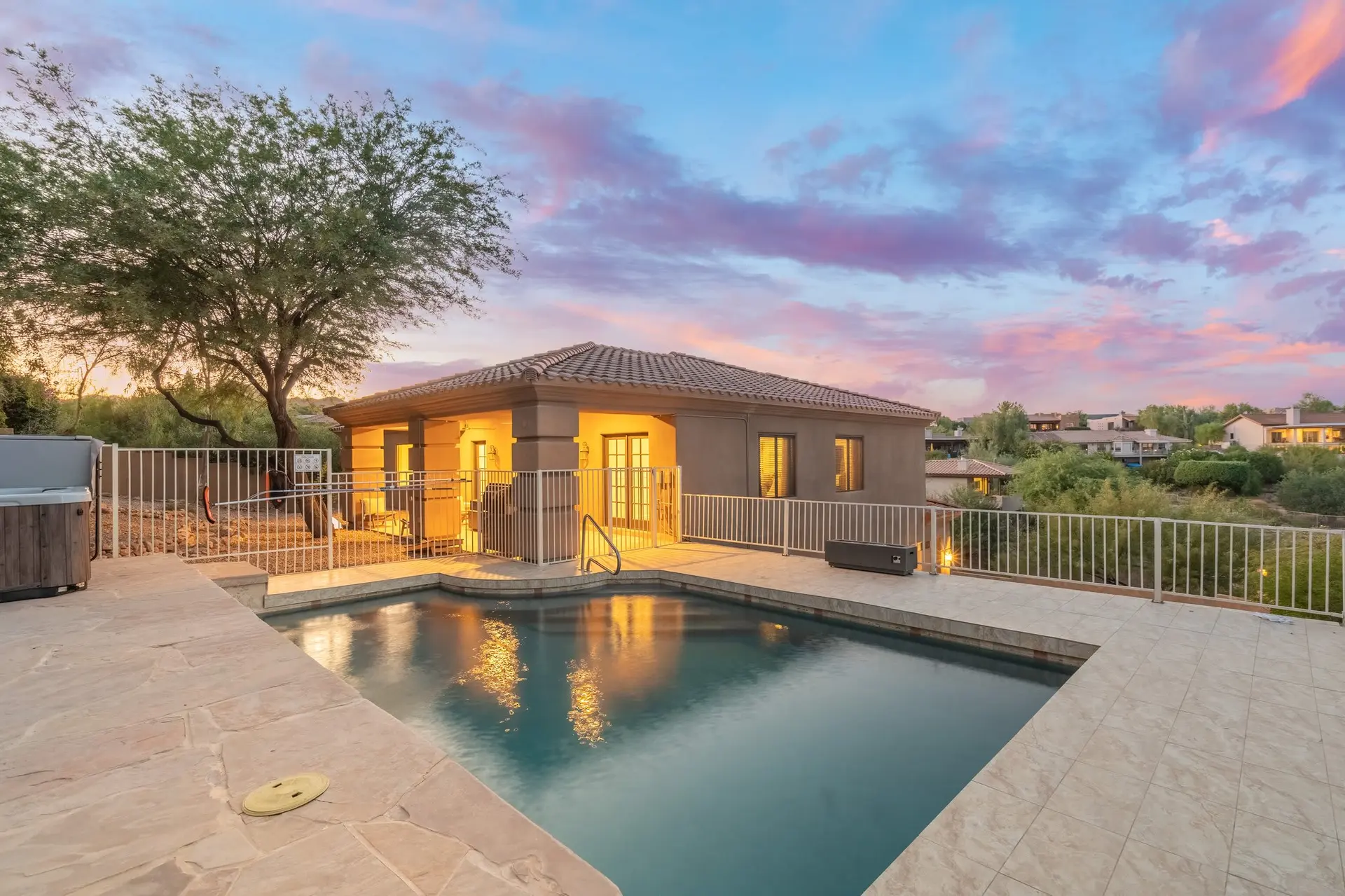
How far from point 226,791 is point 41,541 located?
5196 millimetres

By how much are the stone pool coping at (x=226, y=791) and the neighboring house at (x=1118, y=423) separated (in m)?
92.1

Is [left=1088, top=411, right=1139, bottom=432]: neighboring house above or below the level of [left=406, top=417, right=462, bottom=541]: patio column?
above

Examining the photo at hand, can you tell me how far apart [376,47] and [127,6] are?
3.23 metres

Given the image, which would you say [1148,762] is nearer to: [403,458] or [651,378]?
[651,378]

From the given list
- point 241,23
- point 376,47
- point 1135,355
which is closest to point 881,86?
point 376,47

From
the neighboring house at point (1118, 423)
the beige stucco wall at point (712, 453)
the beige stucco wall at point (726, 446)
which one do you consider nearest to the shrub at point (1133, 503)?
the beige stucco wall at point (726, 446)

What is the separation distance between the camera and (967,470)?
3219 cm

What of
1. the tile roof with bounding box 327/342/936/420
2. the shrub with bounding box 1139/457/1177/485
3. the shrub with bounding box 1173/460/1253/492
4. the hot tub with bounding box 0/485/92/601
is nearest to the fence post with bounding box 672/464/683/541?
the tile roof with bounding box 327/342/936/420

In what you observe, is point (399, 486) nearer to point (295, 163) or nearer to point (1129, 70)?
point (295, 163)

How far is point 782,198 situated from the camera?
13.5 meters

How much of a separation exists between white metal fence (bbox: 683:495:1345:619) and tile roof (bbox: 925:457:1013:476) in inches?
498

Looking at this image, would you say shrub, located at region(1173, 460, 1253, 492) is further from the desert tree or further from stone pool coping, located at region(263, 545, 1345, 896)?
the desert tree

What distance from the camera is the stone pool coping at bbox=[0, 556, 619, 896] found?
5.93ft

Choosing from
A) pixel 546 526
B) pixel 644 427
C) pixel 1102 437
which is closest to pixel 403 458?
pixel 644 427
